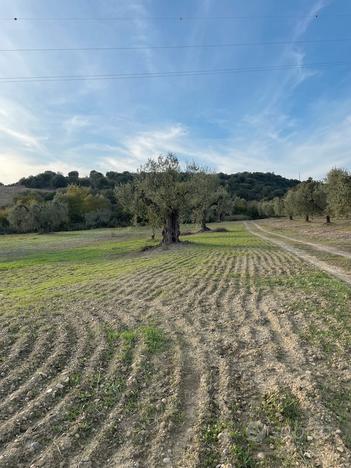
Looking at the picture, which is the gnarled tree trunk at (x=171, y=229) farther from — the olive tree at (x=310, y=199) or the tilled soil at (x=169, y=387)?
the olive tree at (x=310, y=199)

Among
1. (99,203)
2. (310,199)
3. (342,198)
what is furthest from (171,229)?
(99,203)

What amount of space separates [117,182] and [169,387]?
14017 centimetres

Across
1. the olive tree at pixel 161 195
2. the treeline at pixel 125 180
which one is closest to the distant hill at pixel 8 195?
the treeline at pixel 125 180

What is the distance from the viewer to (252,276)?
46.5 ft

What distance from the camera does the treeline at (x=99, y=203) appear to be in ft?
164

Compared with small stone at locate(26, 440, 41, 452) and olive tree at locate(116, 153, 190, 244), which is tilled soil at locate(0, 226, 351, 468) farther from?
olive tree at locate(116, 153, 190, 244)

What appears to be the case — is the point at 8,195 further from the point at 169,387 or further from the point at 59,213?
Result: the point at 169,387

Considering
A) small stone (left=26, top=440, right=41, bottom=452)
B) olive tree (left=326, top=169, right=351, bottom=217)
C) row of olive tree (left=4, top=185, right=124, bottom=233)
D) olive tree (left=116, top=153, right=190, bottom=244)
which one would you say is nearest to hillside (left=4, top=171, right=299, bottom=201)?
row of olive tree (left=4, top=185, right=124, bottom=233)

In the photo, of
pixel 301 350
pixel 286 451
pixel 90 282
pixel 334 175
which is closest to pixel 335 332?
pixel 301 350

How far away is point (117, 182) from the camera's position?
5581 inches

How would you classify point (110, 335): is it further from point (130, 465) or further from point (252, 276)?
Answer: point (252, 276)

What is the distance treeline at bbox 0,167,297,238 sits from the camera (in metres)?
49.9

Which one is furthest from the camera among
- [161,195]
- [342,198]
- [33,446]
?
[342,198]

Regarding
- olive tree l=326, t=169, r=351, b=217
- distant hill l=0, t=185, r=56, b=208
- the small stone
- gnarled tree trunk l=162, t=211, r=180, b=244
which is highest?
distant hill l=0, t=185, r=56, b=208
